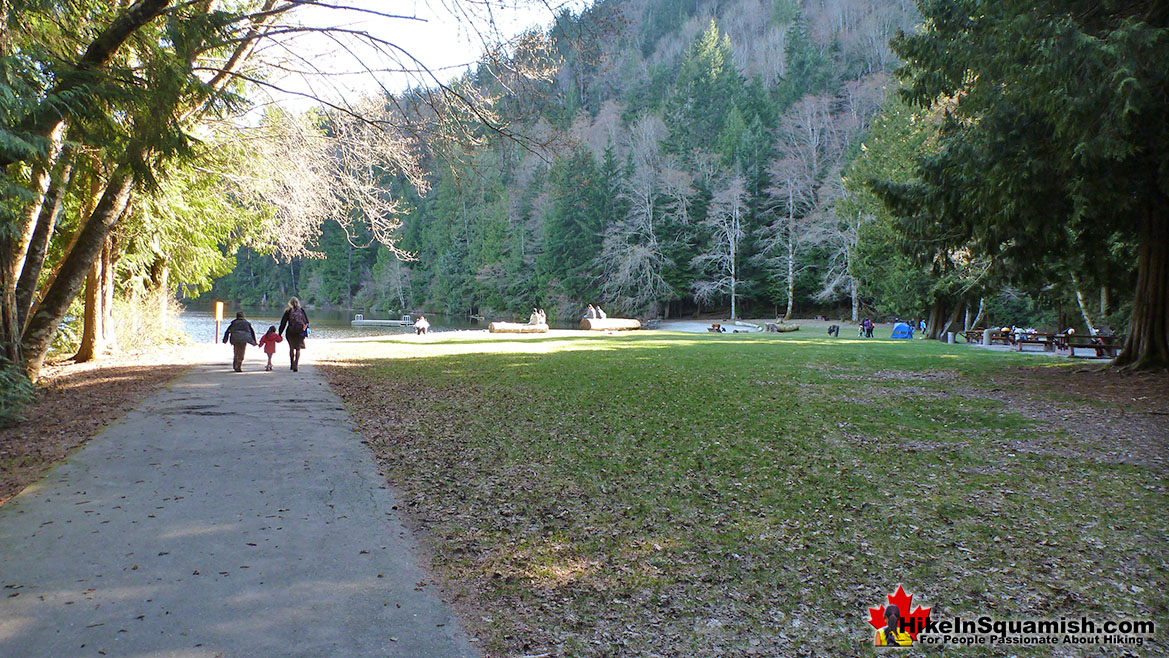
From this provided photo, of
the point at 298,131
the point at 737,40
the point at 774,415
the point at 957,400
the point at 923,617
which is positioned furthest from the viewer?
A: the point at 737,40

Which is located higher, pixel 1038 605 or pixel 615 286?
pixel 615 286

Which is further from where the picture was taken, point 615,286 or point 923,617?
point 615,286

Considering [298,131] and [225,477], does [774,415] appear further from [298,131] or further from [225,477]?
[298,131]

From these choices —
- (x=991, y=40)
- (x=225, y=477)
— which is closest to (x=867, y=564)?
(x=225, y=477)

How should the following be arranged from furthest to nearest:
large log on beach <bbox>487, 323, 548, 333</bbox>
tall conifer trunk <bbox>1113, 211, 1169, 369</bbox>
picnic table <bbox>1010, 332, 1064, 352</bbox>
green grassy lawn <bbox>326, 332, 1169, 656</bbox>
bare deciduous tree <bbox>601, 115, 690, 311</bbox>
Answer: bare deciduous tree <bbox>601, 115, 690, 311</bbox> < large log on beach <bbox>487, 323, 548, 333</bbox> < picnic table <bbox>1010, 332, 1064, 352</bbox> < tall conifer trunk <bbox>1113, 211, 1169, 369</bbox> < green grassy lawn <bbox>326, 332, 1169, 656</bbox>

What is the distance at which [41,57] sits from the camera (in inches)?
Answer: 335

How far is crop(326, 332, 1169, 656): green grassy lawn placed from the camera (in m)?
4.00

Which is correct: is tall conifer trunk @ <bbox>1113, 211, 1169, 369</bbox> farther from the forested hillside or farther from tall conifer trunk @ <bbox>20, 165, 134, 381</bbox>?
the forested hillside

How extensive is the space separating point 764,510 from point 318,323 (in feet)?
196

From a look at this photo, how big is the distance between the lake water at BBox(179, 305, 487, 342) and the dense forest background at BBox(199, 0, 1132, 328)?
4.84 m

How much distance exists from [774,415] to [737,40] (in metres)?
106

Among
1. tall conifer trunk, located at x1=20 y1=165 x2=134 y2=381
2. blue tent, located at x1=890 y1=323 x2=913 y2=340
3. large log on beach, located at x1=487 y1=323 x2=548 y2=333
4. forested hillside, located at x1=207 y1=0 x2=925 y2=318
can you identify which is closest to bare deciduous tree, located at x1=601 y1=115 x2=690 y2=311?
forested hillside, located at x1=207 y1=0 x2=925 y2=318

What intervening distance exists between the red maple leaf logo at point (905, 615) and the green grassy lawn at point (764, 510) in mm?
82

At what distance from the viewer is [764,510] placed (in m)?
5.70
